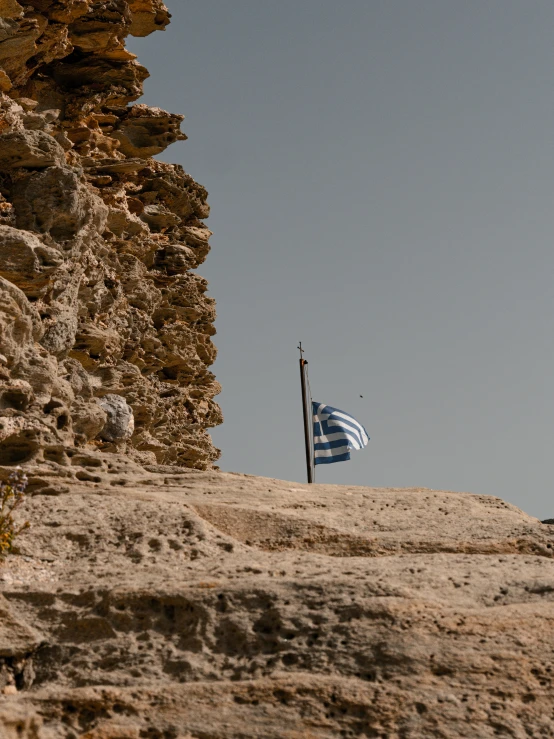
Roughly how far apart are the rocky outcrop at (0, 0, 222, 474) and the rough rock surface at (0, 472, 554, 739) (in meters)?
1.30

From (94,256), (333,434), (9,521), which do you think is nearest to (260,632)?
(9,521)

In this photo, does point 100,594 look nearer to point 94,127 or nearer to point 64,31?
point 64,31

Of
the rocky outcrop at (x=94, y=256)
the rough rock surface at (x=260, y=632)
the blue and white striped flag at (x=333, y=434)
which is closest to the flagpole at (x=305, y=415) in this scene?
the blue and white striped flag at (x=333, y=434)

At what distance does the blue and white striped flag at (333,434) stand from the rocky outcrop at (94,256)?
11.9 ft

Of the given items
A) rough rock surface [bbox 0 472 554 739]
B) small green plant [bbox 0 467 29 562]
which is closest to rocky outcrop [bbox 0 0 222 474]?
small green plant [bbox 0 467 29 562]

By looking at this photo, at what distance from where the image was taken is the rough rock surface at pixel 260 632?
347 centimetres

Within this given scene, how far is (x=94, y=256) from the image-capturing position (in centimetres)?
953

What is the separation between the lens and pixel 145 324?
12.7 meters

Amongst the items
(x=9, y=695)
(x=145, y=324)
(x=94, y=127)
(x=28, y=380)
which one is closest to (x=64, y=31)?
(x=94, y=127)

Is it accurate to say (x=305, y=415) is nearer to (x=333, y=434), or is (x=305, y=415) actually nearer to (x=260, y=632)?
(x=333, y=434)

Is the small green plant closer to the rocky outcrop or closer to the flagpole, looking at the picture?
the rocky outcrop

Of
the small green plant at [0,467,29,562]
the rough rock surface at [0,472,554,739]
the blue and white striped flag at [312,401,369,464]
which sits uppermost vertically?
the blue and white striped flag at [312,401,369,464]

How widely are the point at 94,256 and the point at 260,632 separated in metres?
6.26

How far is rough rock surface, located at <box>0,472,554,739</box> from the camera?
3.47m
